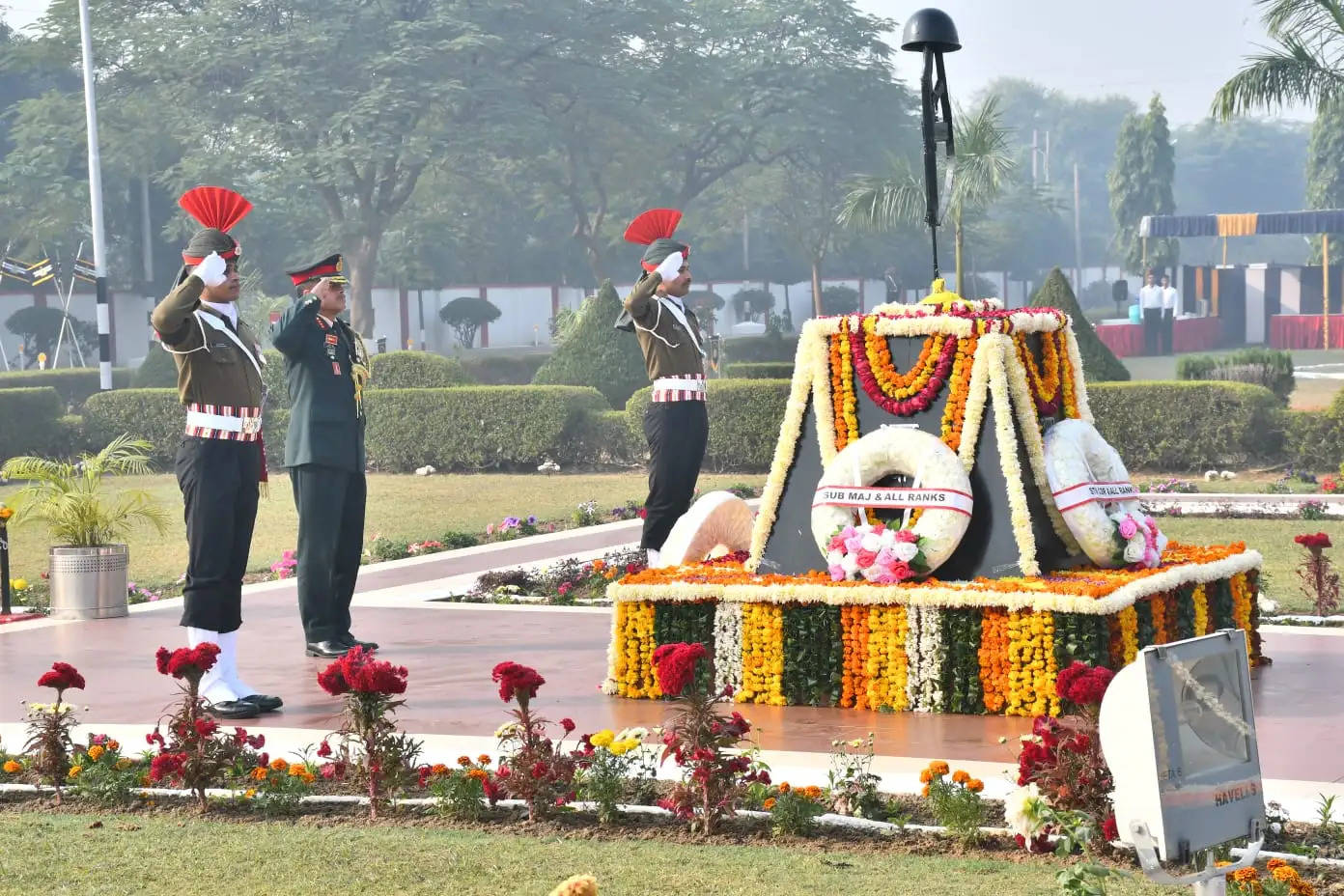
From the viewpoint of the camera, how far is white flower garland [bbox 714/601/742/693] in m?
7.76

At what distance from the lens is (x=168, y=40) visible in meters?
43.4

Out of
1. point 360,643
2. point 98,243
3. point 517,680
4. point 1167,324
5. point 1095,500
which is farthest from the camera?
point 1167,324

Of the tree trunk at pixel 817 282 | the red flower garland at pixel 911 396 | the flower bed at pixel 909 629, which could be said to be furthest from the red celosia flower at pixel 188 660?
the tree trunk at pixel 817 282

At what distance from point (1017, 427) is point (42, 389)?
20.0 m

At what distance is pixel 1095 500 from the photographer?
7.73 meters

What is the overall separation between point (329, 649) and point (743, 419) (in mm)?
12262

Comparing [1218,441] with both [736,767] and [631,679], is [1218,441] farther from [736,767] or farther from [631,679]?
[736,767]

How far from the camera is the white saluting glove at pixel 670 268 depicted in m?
10.4

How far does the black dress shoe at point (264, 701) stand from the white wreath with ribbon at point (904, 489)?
2.43 meters

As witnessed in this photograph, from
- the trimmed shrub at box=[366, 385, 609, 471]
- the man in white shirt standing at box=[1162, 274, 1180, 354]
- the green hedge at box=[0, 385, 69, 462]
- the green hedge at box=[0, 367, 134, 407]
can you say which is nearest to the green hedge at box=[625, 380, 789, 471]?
the trimmed shrub at box=[366, 385, 609, 471]

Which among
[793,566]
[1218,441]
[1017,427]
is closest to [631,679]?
[793,566]

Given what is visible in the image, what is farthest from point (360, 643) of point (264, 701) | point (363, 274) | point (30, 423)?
point (363, 274)

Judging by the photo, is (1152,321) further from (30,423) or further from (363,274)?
(30,423)

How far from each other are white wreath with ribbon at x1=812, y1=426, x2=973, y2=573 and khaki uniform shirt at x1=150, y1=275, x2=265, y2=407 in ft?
8.39
